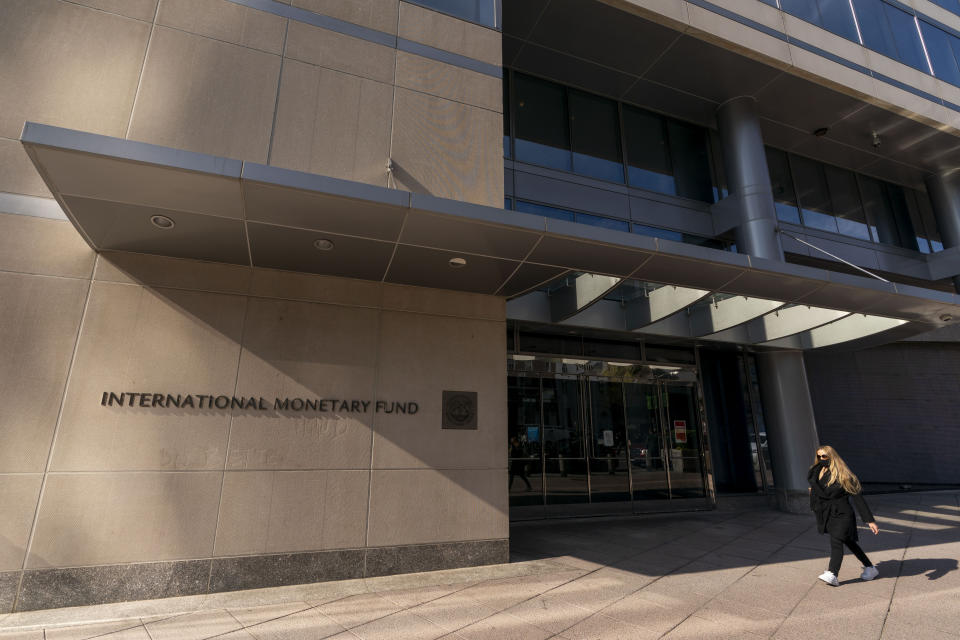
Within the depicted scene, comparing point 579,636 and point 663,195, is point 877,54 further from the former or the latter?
point 579,636

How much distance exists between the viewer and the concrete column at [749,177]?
1209cm

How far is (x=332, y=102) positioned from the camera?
7.09 meters

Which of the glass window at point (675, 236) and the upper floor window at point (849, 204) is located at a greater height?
the upper floor window at point (849, 204)

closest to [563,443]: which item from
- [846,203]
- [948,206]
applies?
[846,203]

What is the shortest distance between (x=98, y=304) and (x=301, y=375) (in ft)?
8.52

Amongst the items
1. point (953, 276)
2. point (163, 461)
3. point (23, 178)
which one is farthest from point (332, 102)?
point (953, 276)

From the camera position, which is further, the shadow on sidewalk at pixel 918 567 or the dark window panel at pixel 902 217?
the dark window panel at pixel 902 217

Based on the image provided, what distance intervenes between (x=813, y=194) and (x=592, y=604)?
15563mm

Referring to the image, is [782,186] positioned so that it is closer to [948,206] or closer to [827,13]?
[827,13]

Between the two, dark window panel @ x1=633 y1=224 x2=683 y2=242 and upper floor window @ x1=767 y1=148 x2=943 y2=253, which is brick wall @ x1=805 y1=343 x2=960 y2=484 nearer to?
upper floor window @ x1=767 y1=148 x2=943 y2=253

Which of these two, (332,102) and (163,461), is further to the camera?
(332,102)

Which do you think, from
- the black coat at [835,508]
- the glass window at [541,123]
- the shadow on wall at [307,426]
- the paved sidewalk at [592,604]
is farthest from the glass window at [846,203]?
the shadow on wall at [307,426]

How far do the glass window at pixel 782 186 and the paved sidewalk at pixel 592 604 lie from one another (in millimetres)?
9810

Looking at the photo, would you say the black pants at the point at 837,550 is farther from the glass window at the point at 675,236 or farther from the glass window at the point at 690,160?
the glass window at the point at 690,160
